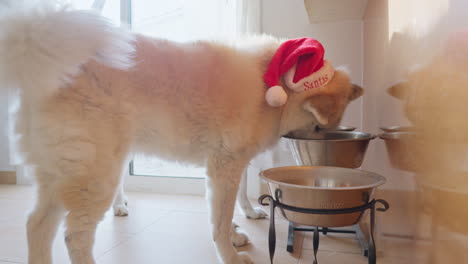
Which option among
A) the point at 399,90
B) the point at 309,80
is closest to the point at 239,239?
the point at 309,80

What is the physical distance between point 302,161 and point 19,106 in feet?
3.92

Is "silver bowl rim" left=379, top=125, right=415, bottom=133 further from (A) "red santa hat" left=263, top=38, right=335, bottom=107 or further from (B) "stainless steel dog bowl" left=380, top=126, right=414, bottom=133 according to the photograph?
(A) "red santa hat" left=263, top=38, right=335, bottom=107

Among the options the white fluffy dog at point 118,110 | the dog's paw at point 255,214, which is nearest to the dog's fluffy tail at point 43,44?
the white fluffy dog at point 118,110

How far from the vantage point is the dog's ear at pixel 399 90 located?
2.87 ft

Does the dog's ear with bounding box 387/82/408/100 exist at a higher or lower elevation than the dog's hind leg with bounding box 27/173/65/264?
higher

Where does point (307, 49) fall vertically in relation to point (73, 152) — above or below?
above

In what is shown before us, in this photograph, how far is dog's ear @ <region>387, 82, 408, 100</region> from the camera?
2.87 ft

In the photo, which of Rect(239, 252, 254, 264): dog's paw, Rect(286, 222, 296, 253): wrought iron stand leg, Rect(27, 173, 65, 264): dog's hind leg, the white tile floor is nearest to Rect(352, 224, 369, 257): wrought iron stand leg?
the white tile floor

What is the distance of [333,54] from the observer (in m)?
2.25

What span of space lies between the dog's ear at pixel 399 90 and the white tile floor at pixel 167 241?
1.78 ft

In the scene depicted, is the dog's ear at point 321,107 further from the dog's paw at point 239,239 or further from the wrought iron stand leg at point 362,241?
the dog's paw at point 239,239

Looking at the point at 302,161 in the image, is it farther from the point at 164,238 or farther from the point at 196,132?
the point at 164,238

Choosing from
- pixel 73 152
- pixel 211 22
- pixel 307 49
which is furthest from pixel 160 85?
pixel 211 22

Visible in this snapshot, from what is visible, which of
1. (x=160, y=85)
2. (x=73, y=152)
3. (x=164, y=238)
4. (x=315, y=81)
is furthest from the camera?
(x=164, y=238)
